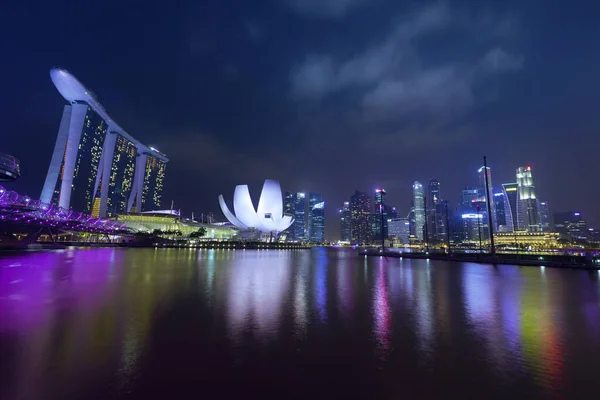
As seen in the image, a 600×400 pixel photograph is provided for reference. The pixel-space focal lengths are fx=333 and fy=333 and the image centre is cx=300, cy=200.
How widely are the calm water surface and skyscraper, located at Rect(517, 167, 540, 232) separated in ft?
458

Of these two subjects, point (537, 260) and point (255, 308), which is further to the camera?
point (537, 260)

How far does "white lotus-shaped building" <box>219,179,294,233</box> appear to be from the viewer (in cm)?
7769

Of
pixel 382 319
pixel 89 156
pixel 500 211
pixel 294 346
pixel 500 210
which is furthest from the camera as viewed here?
pixel 500 210

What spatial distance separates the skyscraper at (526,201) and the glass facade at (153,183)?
138587 millimetres

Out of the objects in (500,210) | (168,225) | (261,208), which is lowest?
(168,225)

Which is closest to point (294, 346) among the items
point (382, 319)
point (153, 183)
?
point (382, 319)

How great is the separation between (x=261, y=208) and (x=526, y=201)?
108834 millimetres

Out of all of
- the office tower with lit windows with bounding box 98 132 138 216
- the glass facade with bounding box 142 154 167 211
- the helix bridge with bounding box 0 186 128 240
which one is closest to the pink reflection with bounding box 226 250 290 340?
the helix bridge with bounding box 0 186 128 240

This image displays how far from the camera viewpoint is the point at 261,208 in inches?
3125

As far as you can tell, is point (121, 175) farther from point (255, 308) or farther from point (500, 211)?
point (500, 211)

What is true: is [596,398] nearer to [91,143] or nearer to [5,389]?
[5,389]

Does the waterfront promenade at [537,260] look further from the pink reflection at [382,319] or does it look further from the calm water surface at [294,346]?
the pink reflection at [382,319]

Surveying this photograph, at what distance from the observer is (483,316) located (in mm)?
7336

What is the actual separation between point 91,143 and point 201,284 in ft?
230
